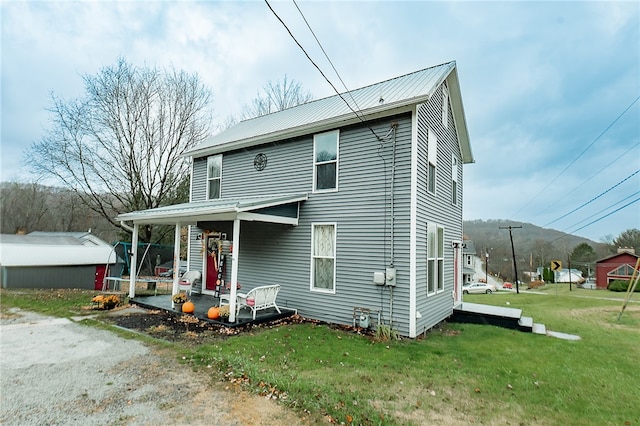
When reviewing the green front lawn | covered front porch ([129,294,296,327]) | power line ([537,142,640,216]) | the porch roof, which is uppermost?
power line ([537,142,640,216])

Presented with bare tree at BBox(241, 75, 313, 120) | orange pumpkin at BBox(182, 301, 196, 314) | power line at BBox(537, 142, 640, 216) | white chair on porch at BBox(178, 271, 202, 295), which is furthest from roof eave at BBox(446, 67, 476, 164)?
bare tree at BBox(241, 75, 313, 120)

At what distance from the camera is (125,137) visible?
19109 mm

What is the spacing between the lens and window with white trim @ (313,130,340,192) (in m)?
8.34

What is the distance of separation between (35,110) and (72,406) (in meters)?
20.2

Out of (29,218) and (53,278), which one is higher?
(29,218)

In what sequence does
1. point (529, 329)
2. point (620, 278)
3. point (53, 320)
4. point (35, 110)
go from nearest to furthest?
1. point (53, 320)
2. point (529, 329)
3. point (35, 110)
4. point (620, 278)

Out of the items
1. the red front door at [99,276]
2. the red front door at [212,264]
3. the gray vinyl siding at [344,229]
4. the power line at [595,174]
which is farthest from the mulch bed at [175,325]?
the power line at [595,174]

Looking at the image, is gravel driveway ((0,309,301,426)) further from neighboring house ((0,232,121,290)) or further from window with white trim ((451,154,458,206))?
window with white trim ((451,154,458,206))

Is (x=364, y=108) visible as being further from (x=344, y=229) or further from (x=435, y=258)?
(x=435, y=258)

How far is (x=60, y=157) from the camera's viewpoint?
58.6 feet

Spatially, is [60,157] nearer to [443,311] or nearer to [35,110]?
[35,110]

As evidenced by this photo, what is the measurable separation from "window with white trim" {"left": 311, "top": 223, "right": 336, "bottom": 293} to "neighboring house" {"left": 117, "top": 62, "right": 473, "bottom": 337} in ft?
0.10

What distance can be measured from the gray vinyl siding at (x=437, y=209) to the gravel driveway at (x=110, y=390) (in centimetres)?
480

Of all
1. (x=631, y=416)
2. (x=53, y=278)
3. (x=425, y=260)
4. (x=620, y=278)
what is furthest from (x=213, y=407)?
(x=620, y=278)
